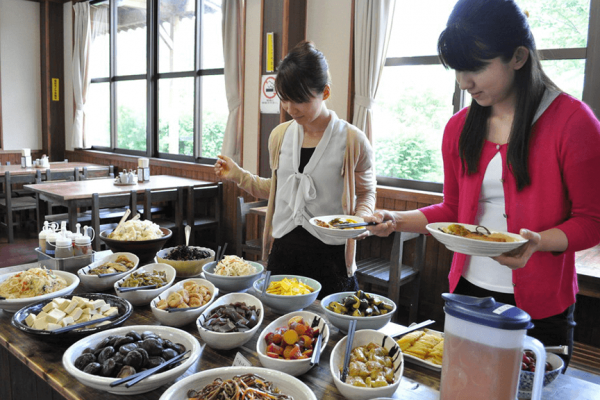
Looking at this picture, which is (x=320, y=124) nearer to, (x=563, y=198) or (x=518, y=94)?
(x=518, y=94)

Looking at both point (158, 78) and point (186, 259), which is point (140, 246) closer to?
point (186, 259)

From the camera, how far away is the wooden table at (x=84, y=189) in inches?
154

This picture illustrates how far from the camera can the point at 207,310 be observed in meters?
1.35

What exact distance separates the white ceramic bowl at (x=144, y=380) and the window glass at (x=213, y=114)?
428 cm

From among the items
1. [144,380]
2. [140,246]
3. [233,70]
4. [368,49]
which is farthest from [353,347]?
[233,70]

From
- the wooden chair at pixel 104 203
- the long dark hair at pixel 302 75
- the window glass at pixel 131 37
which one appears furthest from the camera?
the window glass at pixel 131 37

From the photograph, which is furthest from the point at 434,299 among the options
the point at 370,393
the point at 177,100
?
the point at 177,100

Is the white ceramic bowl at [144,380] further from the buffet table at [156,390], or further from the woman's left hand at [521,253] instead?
the woman's left hand at [521,253]

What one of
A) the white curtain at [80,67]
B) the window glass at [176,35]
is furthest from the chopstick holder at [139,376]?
the white curtain at [80,67]

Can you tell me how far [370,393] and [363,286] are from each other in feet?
9.15

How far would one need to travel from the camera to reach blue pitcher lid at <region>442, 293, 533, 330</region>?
79 centimetres

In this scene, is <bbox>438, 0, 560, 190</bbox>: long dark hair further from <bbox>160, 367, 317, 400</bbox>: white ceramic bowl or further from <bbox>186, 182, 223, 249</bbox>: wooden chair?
<bbox>186, 182, 223, 249</bbox>: wooden chair

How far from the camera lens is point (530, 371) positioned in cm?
97

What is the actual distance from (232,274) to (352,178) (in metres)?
0.67
